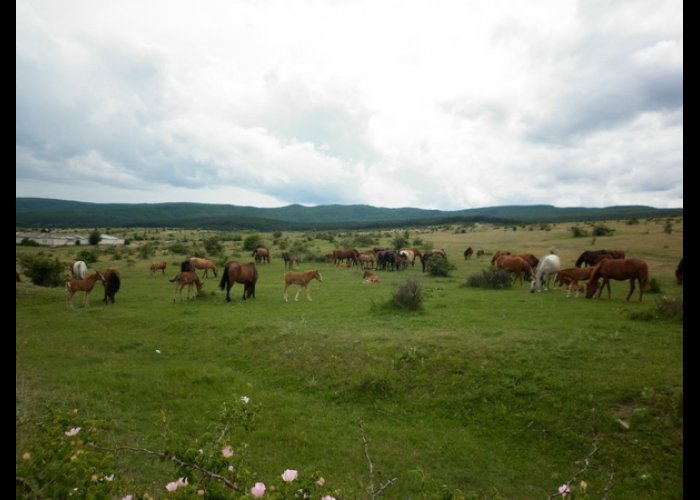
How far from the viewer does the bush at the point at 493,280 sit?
20.6m

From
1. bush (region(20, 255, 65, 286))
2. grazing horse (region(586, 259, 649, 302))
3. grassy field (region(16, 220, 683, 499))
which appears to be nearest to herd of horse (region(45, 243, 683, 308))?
grazing horse (region(586, 259, 649, 302))

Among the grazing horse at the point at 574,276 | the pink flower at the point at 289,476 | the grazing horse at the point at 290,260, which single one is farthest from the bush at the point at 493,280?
the pink flower at the point at 289,476

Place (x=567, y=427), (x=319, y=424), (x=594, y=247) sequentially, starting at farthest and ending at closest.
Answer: (x=594, y=247), (x=319, y=424), (x=567, y=427)

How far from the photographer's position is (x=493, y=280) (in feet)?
67.9

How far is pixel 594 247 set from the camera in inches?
1296

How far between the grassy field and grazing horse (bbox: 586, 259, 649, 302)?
0.89 m

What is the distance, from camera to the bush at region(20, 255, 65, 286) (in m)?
23.5

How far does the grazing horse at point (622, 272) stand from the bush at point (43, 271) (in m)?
28.9

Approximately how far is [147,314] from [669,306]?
18794mm

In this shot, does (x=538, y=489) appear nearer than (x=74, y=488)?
No
